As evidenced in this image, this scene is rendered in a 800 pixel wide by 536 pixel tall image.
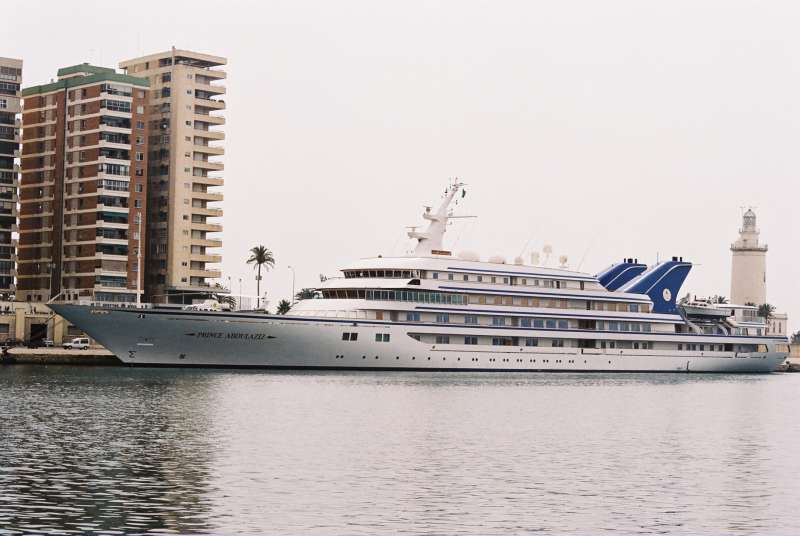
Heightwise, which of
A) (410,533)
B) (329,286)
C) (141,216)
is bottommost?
(410,533)

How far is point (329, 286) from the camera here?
89062 millimetres

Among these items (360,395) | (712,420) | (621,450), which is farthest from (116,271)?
(621,450)

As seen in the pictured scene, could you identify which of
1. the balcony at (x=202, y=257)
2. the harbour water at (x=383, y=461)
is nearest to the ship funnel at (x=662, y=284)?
the harbour water at (x=383, y=461)

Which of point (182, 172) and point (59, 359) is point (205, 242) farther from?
point (59, 359)

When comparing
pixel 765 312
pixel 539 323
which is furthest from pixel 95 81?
pixel 765 312

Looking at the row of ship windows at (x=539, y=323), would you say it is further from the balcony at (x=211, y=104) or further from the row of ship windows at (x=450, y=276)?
the balcony at (x=211, y=104)

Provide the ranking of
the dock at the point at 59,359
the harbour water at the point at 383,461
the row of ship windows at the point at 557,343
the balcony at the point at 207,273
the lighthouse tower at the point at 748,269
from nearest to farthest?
the harbour water at the point at 383,461
the row of ship windows at the point at 557,343
the dock at the point at 59,359
the balcony at the point at 207,273
the lighthouse tower at the point at 748,269

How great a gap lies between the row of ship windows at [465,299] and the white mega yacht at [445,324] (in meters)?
0.09

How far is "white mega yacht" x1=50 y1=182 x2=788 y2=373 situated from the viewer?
274 feet

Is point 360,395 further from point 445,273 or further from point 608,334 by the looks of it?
point 608,334

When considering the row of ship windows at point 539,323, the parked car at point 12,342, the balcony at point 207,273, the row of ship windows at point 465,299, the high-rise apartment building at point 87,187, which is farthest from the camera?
the balcony at point 207,273

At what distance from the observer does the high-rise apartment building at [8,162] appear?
130875 mm

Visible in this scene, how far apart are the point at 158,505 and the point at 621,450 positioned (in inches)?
738

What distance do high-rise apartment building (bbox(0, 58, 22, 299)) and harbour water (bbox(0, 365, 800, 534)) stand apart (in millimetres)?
68066
